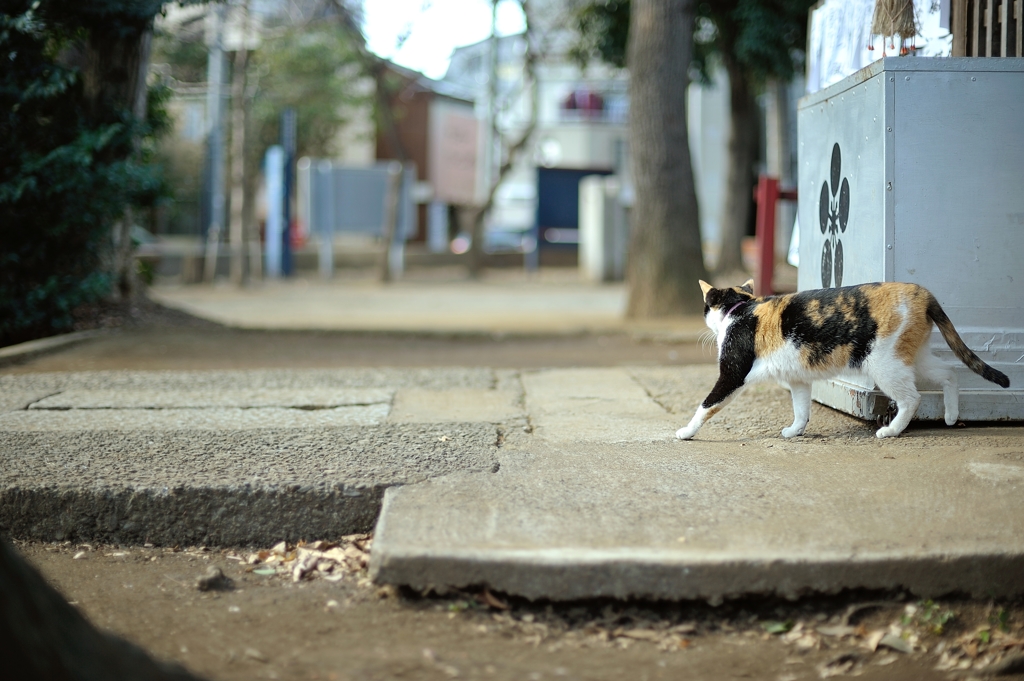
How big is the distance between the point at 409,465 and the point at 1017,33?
3.46 m

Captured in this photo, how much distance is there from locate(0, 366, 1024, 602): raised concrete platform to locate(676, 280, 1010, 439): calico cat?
0.18m

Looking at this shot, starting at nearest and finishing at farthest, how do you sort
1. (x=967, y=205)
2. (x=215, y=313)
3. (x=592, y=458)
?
(x=592, y=458) < (x=967, y=205) < (x=215, y=313)

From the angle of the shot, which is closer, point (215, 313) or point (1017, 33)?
point (1017, 33)

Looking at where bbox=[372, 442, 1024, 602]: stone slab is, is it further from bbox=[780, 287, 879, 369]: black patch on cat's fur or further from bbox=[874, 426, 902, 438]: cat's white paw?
bbox=[780, 287, 879, 369]: black patch on cat's fur

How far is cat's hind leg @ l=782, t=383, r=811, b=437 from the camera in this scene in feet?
12.5

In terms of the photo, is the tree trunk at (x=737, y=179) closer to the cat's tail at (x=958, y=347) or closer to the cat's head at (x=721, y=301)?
the cat's head at (x=721, y=301)

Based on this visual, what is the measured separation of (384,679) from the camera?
2.32 metres

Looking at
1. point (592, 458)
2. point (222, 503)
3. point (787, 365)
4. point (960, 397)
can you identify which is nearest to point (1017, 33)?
point (960, 397)

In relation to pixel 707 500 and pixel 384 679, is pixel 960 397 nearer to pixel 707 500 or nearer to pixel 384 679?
pixel 707 500

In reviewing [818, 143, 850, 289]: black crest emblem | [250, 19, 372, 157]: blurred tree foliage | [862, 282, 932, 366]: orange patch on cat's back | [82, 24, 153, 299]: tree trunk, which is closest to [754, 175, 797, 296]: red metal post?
[818, 143, 850, 289]: black crest emblem

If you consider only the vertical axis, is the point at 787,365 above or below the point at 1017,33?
below

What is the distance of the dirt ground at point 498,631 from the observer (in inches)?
96.0

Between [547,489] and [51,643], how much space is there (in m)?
1.69

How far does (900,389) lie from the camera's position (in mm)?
3523
